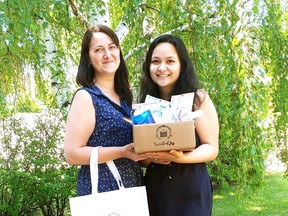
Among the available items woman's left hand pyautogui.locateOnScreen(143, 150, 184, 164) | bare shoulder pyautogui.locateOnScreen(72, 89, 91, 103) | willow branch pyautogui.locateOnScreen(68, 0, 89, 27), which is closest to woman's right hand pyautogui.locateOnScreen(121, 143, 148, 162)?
woman's left hand pyautogui.locateOnScreen(143, 150, 184, 164)

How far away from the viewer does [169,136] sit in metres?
1.50

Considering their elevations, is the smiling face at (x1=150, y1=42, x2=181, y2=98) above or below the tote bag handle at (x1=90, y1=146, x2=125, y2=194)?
above

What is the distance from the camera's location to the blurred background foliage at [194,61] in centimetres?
259

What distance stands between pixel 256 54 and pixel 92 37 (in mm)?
1412

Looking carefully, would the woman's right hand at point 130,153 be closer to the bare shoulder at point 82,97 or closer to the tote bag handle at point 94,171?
the tote bag handle at point 94,171

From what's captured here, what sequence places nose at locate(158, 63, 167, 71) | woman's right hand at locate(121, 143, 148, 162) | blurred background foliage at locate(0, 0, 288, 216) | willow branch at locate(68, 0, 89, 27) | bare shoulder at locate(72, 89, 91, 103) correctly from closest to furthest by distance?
woman's right hand at locate(121, 143, 148, 162) → bare shoulder at locate(72, 89, 91, 103) → nose at locate(158, 63, 167, 71) → blurred background foliage at locate(0, 0, 288, 216) → willow branch at locate(68, 0, 89, 27)

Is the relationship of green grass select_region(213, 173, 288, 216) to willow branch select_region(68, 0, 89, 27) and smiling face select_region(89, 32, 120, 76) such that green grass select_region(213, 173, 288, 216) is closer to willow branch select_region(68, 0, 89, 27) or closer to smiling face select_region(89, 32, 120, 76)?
willow branch select_region(68, 0, 89, 27)

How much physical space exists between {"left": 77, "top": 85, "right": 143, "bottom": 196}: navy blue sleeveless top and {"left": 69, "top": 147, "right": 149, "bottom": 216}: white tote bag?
3.7 inches

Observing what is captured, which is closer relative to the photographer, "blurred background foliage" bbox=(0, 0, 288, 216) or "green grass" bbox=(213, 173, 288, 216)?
"blurred background foliage" bbox=(0, 0, 288, 216)

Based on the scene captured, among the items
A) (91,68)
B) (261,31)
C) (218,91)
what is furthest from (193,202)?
(261,31)

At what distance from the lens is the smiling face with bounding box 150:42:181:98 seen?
1.82 metres

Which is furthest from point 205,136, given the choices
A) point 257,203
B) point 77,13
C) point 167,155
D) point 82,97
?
point 257,203

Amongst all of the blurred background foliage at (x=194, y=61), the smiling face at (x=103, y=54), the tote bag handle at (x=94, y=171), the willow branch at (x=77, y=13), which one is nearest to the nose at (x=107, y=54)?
the smiling face at (x=103, y=54)

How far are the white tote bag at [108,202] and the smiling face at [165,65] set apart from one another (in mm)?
428
